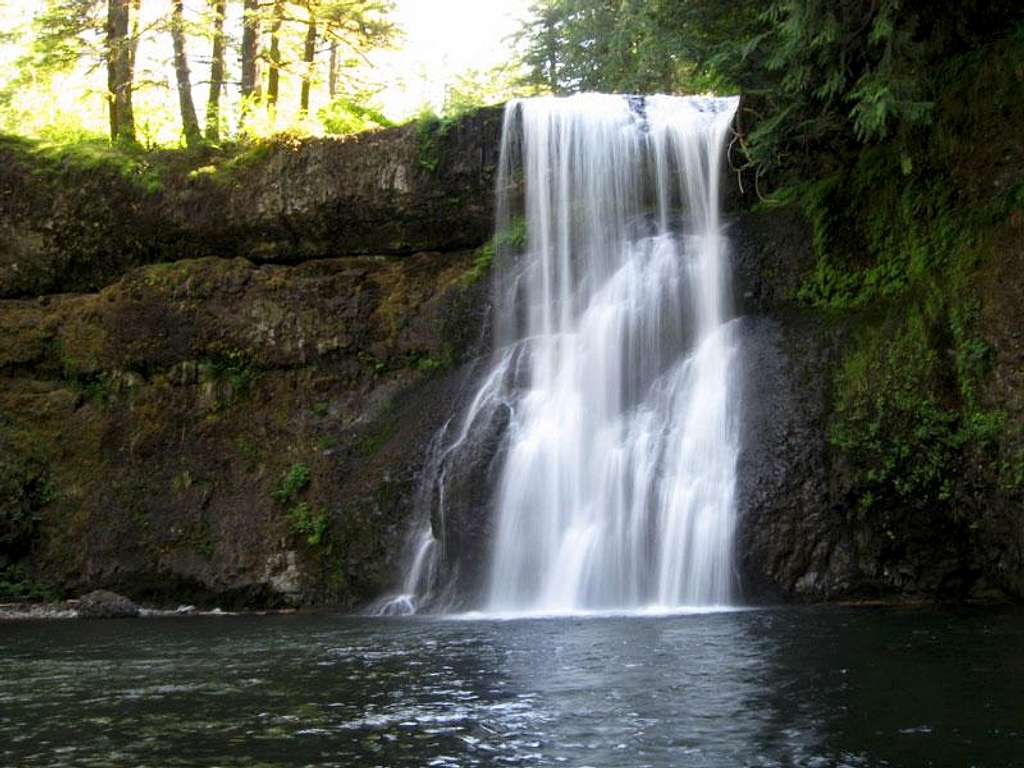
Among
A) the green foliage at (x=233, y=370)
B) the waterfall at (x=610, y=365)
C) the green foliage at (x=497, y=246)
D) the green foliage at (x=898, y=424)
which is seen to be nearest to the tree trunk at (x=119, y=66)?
the green foliage at (x=233, y=370)

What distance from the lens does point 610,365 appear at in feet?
50.1

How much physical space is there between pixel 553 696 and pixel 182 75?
18.1 metres

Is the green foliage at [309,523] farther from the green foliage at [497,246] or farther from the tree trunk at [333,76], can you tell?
the tree trunk at [333,76]

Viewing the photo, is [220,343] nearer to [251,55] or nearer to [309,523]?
[309,523]

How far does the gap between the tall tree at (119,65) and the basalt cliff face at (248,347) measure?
7.34ft

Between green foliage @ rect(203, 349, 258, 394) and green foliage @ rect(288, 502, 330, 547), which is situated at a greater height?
green foliage @ rect(203, 349, 258, 394)

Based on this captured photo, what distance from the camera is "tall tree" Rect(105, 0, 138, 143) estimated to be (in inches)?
830

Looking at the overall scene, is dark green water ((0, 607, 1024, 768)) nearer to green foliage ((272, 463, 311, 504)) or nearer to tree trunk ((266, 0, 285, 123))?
green foliage ((272, 463, 311, 504))

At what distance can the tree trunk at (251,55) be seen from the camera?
68.8 ft

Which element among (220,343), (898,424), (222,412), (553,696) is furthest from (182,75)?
(553,696)

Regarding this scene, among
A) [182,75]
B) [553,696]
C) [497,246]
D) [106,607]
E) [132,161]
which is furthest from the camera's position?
[182,75]

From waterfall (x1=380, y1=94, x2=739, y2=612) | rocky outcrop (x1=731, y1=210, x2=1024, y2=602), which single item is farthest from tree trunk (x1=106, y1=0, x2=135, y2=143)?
rocky outcrop (x1=731, y1=210, x2=1024, y2=602)

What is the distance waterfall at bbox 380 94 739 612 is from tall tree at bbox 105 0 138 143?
833 cm

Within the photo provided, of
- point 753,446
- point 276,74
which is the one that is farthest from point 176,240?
point 753,446
